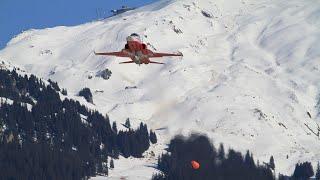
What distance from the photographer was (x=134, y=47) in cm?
15800

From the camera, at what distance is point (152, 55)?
520 feet

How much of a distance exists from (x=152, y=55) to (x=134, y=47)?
2.90 metres

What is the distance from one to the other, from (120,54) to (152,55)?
4.67m

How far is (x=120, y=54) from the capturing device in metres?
158

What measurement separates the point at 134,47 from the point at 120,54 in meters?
2.29
